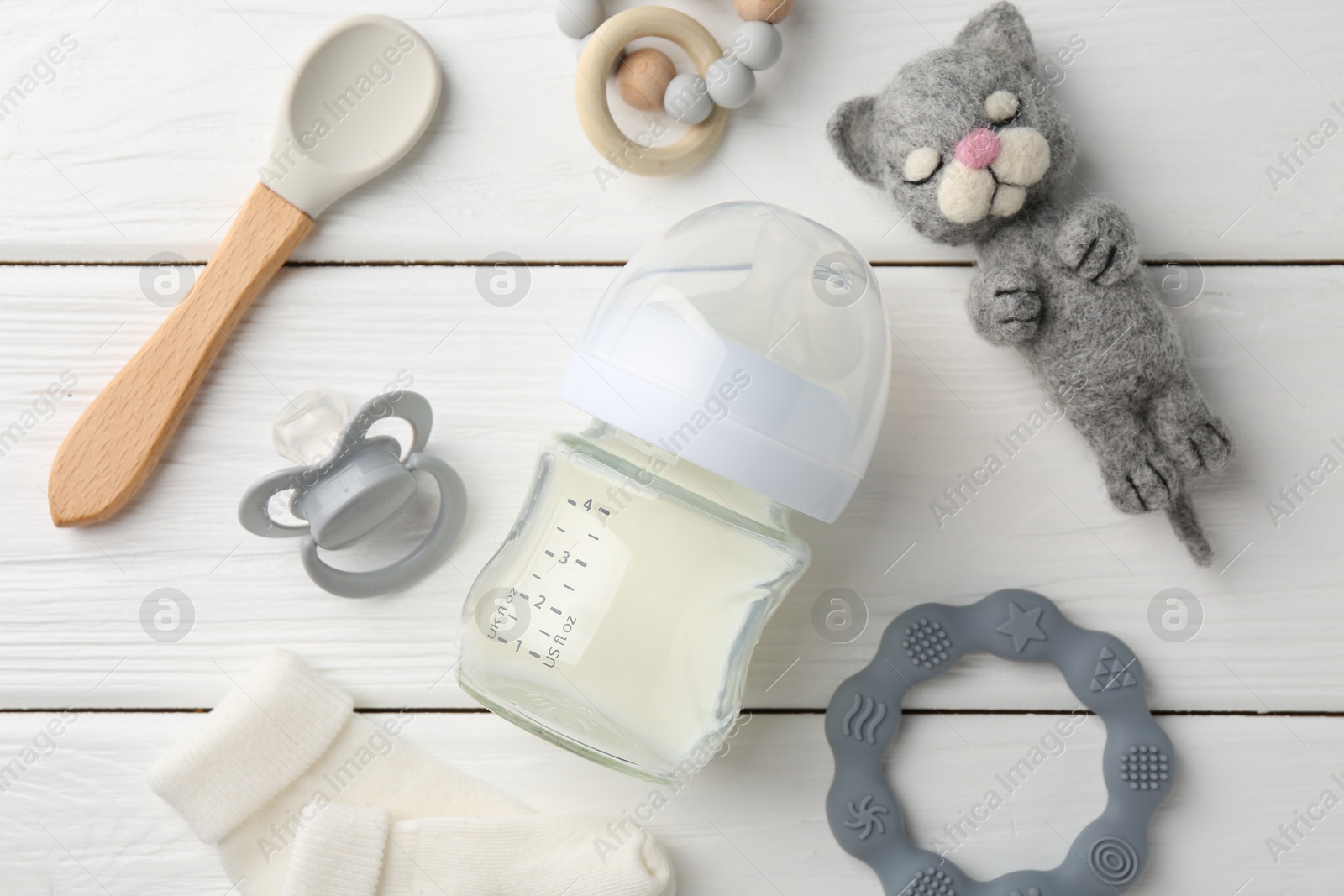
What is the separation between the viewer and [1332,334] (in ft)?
2.20

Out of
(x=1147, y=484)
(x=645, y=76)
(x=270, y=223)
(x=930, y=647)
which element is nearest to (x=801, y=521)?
(x=930, y=647)

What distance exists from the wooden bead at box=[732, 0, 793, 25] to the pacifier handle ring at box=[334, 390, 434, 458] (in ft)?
1.14

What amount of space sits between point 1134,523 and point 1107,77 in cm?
32

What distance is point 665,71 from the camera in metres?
0.65

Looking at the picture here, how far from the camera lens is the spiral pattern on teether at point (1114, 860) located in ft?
2.10

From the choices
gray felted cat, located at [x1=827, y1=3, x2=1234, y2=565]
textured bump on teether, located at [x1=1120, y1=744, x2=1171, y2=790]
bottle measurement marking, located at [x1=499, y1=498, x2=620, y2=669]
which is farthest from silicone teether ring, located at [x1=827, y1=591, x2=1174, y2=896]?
bottle measurement marking, located at [x1=499, y1=498, x2=620, y2=669]

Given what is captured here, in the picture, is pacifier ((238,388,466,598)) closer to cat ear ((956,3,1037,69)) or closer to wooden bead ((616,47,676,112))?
wooden bead ((616,47,676,112))

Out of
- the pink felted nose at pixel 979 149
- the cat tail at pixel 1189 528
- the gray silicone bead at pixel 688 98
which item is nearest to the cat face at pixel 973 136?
the pink felted nose at pixel 979 149

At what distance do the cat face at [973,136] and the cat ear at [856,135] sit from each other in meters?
0.01

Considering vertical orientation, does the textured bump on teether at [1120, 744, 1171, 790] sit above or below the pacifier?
below

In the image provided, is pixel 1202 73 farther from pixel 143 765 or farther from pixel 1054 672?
pixel 143 765

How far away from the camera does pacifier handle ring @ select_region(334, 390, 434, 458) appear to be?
595 mm

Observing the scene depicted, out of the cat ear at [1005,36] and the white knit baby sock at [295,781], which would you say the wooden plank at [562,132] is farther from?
the white knit baby sock at [295,781]

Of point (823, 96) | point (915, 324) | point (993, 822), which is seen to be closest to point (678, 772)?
point (993, 822)
